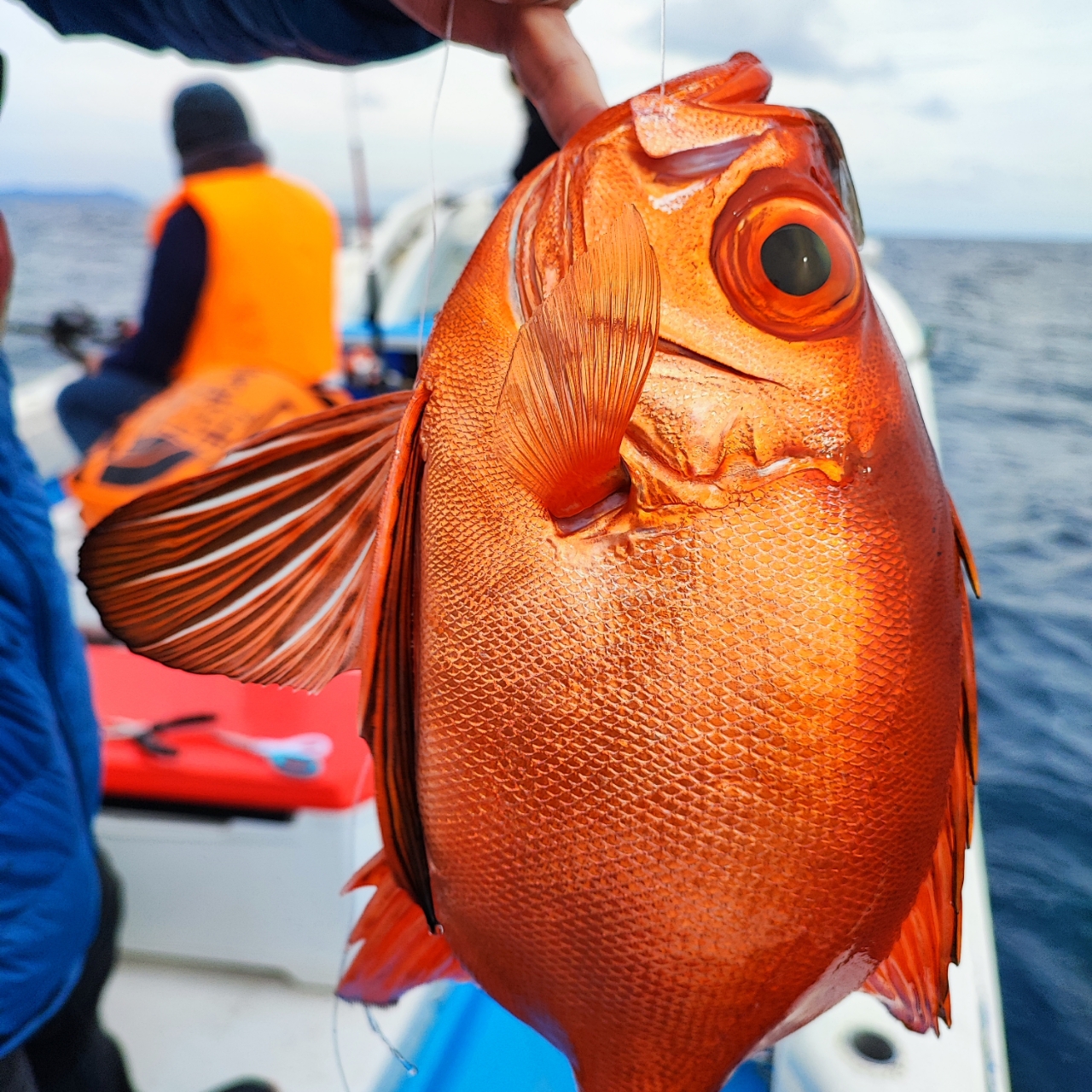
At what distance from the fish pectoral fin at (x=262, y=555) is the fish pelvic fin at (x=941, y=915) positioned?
0.47 m

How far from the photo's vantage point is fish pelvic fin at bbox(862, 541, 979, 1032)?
0.73m

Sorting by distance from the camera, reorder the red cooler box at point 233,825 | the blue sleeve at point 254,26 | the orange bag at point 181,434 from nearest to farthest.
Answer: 1. the blue sleeve at point 254,26
2. the red cooler box at point 233,825
3. the orange bag at point 181,434

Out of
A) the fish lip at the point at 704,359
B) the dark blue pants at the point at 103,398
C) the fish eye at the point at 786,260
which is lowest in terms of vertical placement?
the dark blue pants at the point at 103,398

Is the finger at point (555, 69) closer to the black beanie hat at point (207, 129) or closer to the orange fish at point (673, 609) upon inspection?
the orange fish at point (673, 609)

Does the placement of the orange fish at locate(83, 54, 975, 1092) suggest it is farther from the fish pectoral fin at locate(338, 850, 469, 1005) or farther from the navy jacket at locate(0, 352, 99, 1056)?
the navy jacket at locate(0, 352, 99, 1056)

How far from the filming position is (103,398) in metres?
3.86

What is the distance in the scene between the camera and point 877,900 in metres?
0.67

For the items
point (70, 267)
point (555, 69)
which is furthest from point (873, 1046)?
point (70, 267)

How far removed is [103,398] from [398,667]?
3653mm

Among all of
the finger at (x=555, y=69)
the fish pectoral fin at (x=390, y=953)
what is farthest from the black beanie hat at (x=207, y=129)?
the fish pectoral fin at (x=390, y=953)

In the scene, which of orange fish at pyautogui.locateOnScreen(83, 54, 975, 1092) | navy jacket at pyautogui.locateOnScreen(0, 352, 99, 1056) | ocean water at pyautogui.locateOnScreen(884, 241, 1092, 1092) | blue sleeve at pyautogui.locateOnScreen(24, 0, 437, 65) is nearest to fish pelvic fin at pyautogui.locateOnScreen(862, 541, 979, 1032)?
orange fish at pyautogui.locateOnScreen(83, 54, 975, 1092)

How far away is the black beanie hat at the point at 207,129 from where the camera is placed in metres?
3.86

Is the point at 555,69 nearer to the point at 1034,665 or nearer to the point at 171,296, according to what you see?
the point at 171,296

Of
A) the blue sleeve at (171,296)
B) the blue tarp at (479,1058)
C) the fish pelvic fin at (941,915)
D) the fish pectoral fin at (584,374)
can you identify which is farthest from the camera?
the blue sleeve at (171,296)
